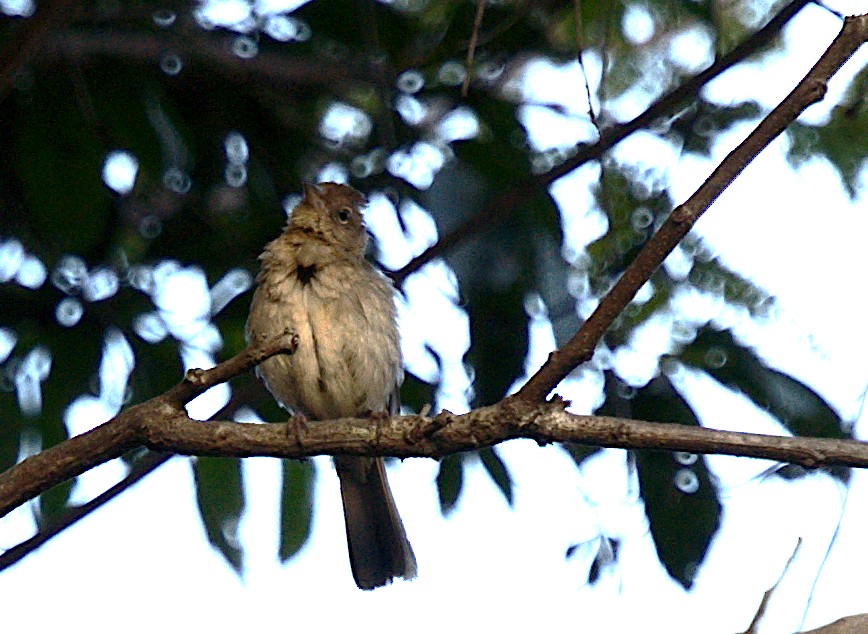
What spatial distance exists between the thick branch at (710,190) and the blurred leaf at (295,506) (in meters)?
1.97

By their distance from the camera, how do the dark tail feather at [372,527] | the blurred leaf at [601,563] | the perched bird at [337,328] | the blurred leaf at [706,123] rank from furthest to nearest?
the dark tail feather at [372,527] → the perched bird at [337,328] → the blurred leaf at [706,123] → the blurred leaf at [601,563]

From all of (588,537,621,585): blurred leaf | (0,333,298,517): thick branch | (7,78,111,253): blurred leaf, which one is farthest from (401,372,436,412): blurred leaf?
(0,333,298,517): thick branch

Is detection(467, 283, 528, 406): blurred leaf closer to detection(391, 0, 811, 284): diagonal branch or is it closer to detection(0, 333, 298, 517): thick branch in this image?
detection(391, 0, 811, 284): diagonal branch

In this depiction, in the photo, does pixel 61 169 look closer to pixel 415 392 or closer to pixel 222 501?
pixel 222 501

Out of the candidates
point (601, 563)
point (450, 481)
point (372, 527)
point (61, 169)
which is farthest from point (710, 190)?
point (372, 527)

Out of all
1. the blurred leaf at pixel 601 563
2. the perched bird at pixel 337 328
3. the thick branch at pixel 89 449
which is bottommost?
the blurred leaf at pixel 601 563

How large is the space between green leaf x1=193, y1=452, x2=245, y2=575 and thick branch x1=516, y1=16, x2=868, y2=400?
196 cm

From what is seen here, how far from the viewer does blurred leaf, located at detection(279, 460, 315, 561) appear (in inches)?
207

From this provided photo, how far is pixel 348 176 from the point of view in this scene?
238 inches

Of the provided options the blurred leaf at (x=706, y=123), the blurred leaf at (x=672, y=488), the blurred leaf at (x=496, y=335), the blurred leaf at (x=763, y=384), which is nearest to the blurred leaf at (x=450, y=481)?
the blurred leaf at (x=496, y=335)

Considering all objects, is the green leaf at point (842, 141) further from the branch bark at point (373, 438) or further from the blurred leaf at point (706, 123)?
the branch bark at point (373, 438)

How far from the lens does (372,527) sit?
6086 mm

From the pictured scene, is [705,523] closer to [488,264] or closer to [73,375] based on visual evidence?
[488,264]

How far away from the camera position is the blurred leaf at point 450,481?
526cm
